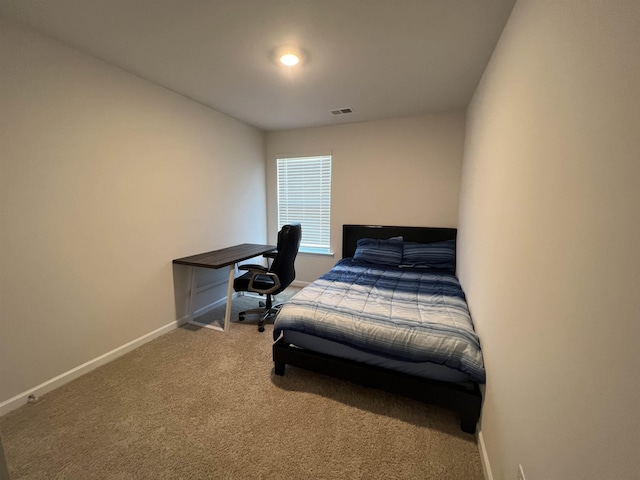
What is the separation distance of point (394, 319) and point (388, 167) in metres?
2.38

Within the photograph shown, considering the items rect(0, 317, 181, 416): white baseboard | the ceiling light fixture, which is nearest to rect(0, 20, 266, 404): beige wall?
rect(0, 317, 181, 416): white baseboard

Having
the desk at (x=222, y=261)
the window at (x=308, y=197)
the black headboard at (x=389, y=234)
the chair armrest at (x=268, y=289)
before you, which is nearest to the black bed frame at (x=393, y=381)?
the chair armrest at (x=268, y=289)

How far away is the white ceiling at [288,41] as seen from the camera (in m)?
1.50

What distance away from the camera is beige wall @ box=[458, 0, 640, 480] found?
0.54m

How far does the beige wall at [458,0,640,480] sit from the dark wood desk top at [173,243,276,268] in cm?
233

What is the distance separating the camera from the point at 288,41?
5.86 feet

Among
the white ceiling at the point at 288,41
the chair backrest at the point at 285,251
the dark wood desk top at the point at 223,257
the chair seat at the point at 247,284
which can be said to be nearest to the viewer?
the white ceiling at the point at 288,41

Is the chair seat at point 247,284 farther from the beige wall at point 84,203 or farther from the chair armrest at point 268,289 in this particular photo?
the beige wall at point 84,203

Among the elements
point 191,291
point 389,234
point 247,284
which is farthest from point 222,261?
point 389,234

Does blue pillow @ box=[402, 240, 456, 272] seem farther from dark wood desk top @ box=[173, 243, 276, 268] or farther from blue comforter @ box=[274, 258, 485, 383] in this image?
dark wood desk top @ box=[173, 243, 276, 268]

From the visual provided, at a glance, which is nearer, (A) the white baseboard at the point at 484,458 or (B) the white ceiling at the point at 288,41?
(A) the white baseboard at the point at 484,458

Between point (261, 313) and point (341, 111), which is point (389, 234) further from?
point (261, 313)

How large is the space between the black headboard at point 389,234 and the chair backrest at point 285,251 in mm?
1203

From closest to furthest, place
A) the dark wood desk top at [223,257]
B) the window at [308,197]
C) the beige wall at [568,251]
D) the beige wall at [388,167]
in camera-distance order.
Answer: the beige wall at [568,251]
the dark wood desk top at [223,257]
the beige wall at [388,167]
the window at [308,197]
